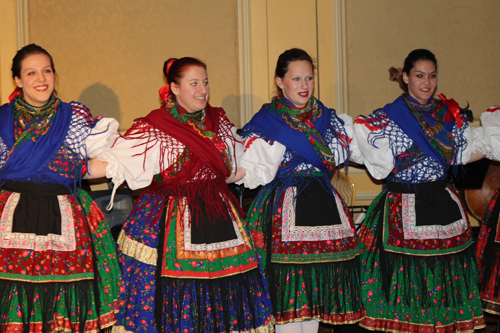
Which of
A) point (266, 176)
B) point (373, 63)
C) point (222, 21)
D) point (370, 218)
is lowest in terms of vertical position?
point (370, 218)

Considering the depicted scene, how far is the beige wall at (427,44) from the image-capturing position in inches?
169

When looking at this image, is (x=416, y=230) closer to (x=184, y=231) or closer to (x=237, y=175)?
(x=237, y=175)

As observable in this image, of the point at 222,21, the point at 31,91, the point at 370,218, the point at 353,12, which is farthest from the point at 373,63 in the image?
the point at 31,91

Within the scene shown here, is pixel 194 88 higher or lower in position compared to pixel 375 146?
higher

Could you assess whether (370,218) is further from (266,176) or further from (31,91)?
(31,91)

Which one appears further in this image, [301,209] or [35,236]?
[301,209]

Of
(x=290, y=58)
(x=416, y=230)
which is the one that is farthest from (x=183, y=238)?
(x=416, y=230)

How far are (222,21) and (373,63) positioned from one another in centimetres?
129

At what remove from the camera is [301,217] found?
9.11 ft

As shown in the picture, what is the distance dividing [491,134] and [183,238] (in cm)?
189

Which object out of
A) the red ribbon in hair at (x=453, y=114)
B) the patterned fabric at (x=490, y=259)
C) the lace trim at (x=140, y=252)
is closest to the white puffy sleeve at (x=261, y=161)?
the lace trim at (x=140, y=252)

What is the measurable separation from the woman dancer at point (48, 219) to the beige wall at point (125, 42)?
4.83 feet

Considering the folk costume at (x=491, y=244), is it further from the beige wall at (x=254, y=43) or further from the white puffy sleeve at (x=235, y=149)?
the white puffy sleeve at (x=235, y=149)

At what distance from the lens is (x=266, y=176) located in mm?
2812
